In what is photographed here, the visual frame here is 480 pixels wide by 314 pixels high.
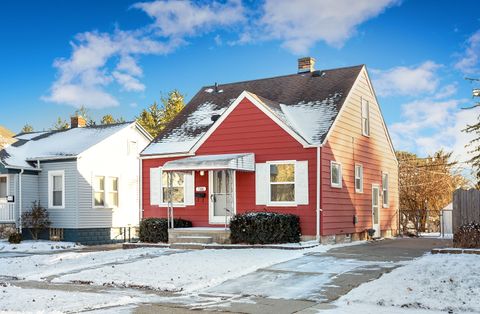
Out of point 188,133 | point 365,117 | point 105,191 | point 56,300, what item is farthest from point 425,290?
point 105,191

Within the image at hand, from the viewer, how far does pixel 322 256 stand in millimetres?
16906

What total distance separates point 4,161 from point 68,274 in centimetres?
1411

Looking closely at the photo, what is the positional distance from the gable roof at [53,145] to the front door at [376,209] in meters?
13.8

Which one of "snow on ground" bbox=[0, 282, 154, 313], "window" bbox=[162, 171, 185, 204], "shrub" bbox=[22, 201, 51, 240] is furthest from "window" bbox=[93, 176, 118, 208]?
"snow on ground" bbox=[0, 282, 154, 313]

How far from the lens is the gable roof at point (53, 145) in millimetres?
28741

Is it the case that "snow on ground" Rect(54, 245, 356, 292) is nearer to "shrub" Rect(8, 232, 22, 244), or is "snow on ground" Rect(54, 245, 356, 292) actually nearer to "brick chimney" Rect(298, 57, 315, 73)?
"brick chimney" Rect(298, 57, 315, 73)

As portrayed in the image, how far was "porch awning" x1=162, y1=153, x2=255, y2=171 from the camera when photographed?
2075 centimetres

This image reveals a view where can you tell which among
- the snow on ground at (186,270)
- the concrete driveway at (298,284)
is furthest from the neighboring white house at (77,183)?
the concrete driveway at (298,284)

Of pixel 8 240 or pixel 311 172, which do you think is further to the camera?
pixel 8 240

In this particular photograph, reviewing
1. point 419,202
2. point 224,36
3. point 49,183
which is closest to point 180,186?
point 224,36

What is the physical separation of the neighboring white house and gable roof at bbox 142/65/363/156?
17.0ft

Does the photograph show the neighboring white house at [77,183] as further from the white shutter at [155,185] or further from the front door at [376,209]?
the front door at [376,209]

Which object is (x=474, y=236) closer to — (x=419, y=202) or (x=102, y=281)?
(x=102, y=281)

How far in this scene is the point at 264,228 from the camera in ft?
65.0
